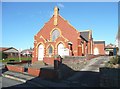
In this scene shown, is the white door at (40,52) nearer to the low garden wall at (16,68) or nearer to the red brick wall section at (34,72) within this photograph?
the low garden wall at (16,68)

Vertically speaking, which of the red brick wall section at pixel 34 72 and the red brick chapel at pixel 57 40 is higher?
the red brick chapel at pixel 57 40

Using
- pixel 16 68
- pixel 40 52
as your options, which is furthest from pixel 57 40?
pixel 16 68

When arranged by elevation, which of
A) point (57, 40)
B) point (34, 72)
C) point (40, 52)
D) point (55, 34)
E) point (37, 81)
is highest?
point (55, 34)

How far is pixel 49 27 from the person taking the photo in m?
46.8

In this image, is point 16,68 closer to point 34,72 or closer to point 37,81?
point 34,72

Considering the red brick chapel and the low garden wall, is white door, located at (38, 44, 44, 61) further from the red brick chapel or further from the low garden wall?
the low garden wall

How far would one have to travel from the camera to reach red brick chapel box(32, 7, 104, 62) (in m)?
42.7

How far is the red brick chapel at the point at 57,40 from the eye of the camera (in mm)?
42688

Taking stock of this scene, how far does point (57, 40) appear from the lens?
4297cm

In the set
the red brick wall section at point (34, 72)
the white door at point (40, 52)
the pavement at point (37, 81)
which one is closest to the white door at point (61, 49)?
the white door at point (40, 52)

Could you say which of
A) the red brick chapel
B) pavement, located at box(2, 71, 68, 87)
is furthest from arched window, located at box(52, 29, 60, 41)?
pavement, located at box(2, 71, 68, 87)

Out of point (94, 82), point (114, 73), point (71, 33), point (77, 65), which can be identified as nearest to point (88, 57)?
point (77, 65)

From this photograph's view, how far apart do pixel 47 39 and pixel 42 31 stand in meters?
2.68

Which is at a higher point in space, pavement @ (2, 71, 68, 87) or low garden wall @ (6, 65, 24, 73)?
low garden wall @ (6, 65, 24, 73)
